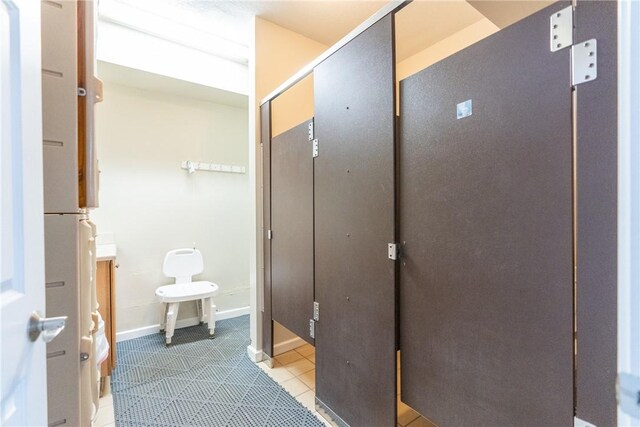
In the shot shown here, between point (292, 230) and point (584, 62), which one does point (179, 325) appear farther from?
point (584, 62)

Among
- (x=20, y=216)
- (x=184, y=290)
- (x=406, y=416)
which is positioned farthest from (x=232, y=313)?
(x=20, y=216)

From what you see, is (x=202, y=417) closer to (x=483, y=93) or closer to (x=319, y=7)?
(x=483, y=93)

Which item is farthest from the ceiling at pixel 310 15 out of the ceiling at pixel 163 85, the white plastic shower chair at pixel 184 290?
the white plastic shower chair at pixel 184 290

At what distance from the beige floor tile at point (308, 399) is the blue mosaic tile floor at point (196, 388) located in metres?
0.05

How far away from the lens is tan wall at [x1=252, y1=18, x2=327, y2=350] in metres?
2.47

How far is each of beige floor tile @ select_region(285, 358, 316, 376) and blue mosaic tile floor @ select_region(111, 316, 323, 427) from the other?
0.21m

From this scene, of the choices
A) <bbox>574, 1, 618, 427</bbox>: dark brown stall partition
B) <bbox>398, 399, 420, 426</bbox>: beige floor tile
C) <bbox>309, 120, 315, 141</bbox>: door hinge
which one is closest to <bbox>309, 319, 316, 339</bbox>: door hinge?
<bbox>398, 399, 420, 426</bbox>: beige floor tile

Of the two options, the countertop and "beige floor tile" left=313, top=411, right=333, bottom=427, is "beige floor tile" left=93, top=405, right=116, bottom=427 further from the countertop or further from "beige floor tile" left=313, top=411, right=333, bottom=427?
"beige floor tile" left=313, top=411, right=333, bottom=427

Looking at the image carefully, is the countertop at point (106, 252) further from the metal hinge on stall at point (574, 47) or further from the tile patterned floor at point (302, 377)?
the metal hinge on stall at point (574, 47)

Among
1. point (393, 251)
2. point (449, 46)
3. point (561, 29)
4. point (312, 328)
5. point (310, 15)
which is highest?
point (310, 15)

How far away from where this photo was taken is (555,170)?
84cm

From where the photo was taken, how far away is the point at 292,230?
2.11 metres

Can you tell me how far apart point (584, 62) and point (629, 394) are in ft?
2.66

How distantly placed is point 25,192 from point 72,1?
713mm
